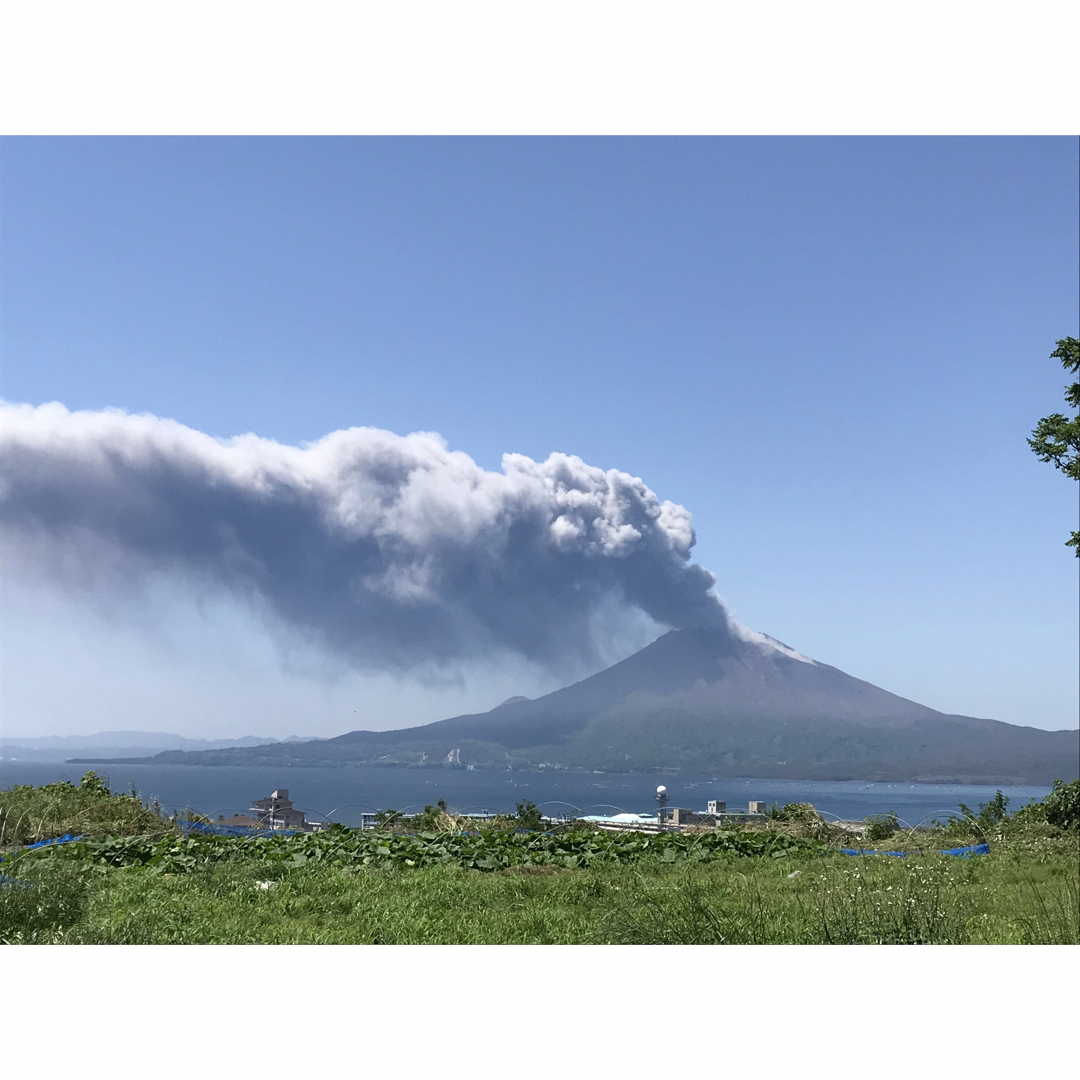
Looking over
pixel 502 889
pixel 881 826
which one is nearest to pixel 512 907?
pixel 502 889

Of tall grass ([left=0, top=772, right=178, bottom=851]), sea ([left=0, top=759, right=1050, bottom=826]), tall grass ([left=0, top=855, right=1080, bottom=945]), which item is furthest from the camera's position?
sea ([left=0, top=759, right=1050, bottom=826])

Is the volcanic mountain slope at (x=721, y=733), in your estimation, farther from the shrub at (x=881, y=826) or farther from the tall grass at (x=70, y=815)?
the shrub at (x=881, y=826)

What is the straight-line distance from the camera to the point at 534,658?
153m

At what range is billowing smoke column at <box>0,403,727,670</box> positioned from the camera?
10000 cm

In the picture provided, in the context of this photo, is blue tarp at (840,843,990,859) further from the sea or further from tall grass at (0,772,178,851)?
the sea

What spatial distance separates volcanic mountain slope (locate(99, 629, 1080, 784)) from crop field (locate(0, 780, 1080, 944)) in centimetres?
10056

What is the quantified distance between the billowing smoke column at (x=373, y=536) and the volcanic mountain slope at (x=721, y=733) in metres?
10.7

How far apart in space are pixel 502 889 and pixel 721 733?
140071 mm

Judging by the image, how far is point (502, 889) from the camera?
523 centimetres

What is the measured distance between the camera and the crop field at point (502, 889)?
4133 millimetres

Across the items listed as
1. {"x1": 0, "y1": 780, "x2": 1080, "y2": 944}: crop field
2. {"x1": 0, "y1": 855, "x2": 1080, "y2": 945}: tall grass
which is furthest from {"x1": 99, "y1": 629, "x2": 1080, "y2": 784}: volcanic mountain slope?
{"x1": 0, "y1": 855, "x2": 1080, "y2": 945}: tall grass
